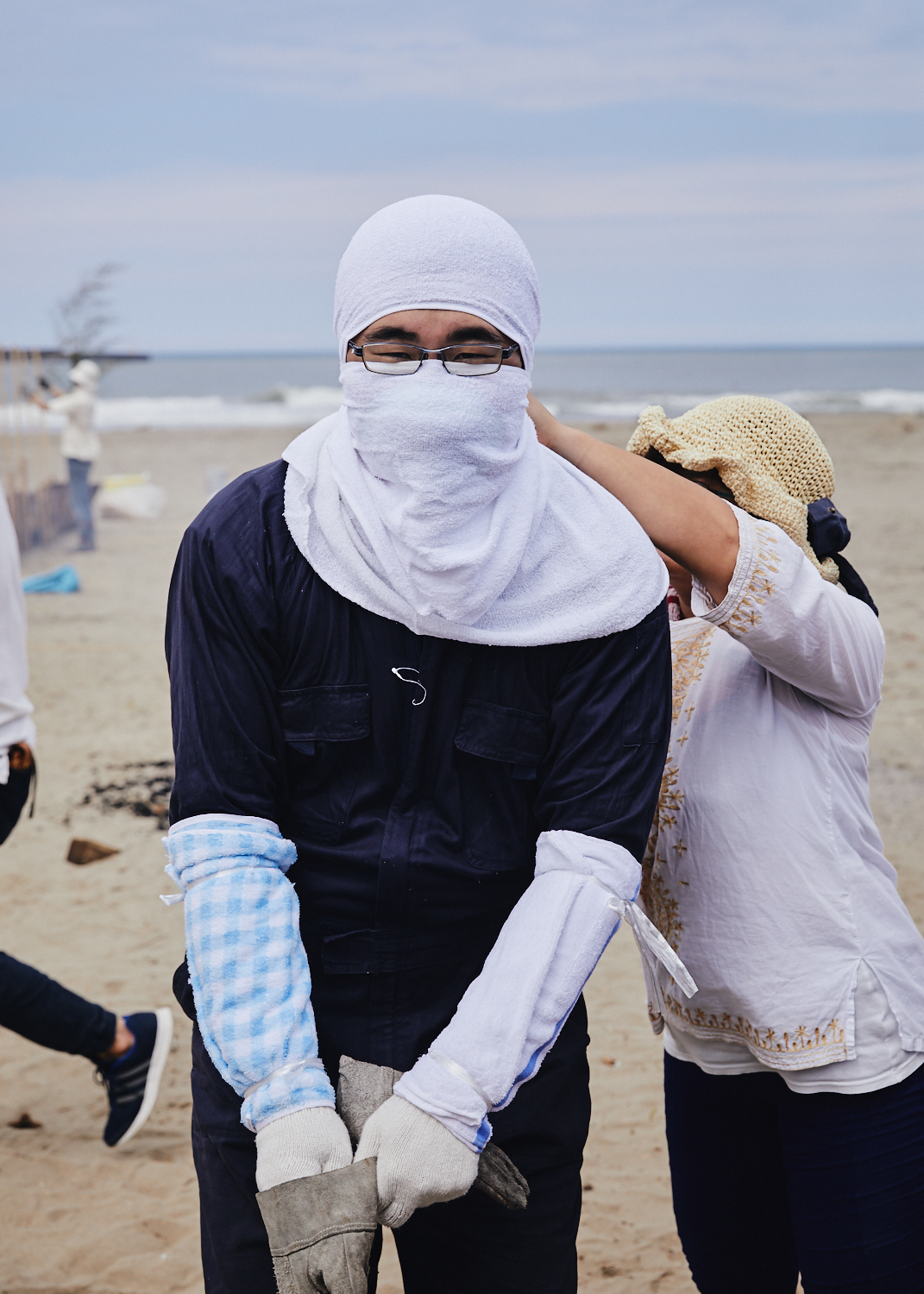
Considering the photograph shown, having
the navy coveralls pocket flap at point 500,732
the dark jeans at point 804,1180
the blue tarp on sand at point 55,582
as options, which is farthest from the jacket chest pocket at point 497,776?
the blue tarp on sand at point 55,582

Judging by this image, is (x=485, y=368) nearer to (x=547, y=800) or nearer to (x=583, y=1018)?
(x=547, y=800)

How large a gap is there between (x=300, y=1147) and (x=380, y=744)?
1.66ft

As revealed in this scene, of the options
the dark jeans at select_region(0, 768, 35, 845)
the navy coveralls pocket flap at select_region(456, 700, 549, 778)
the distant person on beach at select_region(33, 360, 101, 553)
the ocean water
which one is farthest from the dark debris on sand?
the ocean water

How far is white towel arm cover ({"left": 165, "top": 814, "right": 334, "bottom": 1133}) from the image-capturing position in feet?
4.91

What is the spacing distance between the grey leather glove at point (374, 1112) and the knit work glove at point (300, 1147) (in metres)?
0.06

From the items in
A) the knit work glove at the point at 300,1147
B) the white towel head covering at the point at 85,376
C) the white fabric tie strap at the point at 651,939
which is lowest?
the white towel head covering at the point at 85,376

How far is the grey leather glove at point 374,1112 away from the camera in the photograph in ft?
5.11

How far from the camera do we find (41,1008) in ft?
10.7

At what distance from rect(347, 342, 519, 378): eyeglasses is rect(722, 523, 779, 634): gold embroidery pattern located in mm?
469

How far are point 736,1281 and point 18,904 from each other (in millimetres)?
3803

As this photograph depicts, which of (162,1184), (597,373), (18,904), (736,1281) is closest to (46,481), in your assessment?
(18,904)

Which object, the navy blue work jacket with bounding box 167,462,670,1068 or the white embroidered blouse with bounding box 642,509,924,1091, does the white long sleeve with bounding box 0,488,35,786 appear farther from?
the white embroidered blouse with bounding box 642,509,924,1091

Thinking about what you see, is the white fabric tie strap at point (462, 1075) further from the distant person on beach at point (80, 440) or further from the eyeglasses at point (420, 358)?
the distant person on beach at point (80, 440)

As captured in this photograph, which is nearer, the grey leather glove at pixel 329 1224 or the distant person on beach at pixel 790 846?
the grey leather glove at pixel 329 1224
